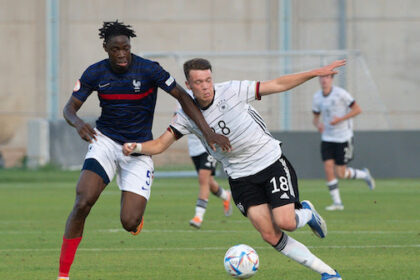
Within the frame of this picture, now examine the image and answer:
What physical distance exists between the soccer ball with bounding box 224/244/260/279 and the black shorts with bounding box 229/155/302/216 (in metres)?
0.52

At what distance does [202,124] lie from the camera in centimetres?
759

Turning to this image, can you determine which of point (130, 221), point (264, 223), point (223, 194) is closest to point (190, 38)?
point (223, 194)

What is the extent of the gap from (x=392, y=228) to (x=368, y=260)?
9.82ft

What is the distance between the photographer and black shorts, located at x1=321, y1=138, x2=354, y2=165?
15.1 meters

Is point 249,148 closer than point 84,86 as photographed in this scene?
Yes

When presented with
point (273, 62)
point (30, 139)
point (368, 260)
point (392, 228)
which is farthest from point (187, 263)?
point (30, 139)

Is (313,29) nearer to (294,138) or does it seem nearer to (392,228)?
(294,138)

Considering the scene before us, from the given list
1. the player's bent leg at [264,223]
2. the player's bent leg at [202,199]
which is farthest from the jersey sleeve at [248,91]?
the player's bent leg at [202,199]

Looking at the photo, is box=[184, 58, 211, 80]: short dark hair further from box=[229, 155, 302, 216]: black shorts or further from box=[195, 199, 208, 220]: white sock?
box=[195, 199, 208, 220]: white sock

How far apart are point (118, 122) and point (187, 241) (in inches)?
108

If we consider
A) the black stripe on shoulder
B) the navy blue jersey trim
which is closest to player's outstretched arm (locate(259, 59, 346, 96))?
the black stripe on shoulder

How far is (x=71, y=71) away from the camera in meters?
29.6

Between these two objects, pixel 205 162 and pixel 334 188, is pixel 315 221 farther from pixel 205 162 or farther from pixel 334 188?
pixel 334 188

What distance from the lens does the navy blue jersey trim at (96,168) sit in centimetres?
823
